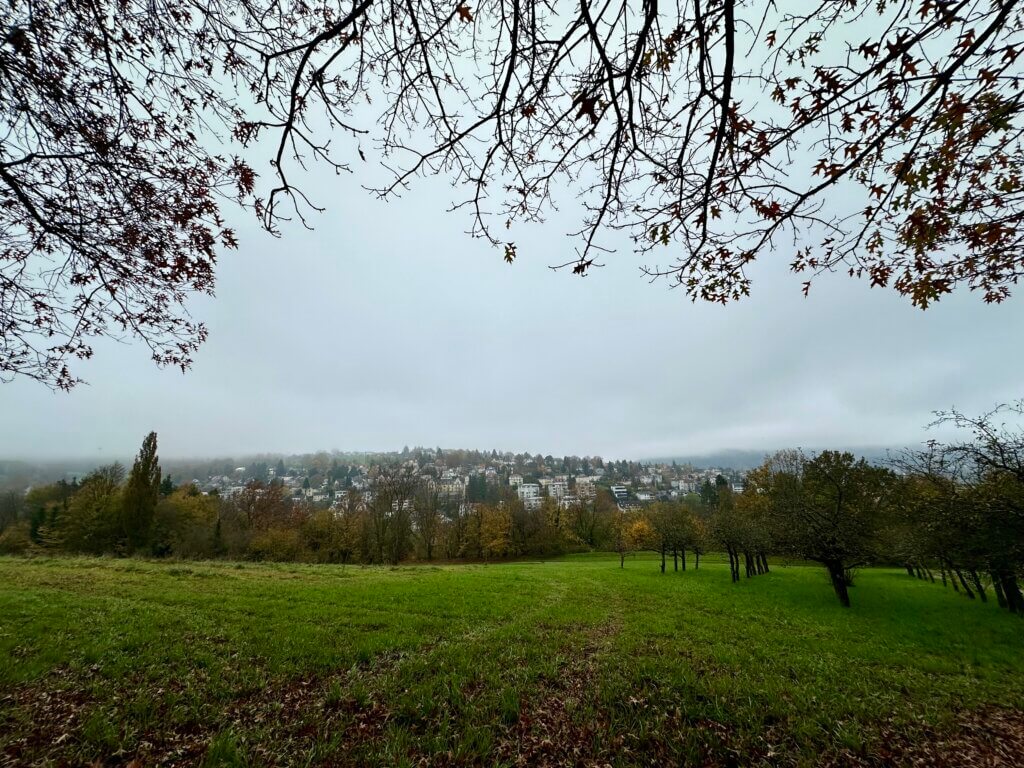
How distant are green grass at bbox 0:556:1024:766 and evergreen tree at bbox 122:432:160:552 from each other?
24.7 meters

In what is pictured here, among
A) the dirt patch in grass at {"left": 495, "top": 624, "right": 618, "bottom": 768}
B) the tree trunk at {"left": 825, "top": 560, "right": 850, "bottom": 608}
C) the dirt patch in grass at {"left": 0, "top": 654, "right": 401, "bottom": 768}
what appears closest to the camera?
the dirt patch in grass at {"left": 0, "top": 654, "right": 401, "bottom": 768}

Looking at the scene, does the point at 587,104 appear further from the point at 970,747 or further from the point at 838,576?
the point at 838,576

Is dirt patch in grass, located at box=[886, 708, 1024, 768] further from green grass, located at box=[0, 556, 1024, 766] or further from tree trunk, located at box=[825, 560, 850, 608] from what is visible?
tree trunk, located at box=[825, 560, 850, 608]

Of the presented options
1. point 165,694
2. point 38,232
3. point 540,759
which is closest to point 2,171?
point 38,232

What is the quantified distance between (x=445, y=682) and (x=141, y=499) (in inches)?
1543

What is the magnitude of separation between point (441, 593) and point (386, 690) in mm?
8408

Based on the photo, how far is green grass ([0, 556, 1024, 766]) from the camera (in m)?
4.19

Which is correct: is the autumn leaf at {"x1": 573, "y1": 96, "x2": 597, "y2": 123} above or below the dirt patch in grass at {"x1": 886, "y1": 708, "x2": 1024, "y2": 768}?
above

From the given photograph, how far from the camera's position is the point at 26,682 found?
16.6 ft

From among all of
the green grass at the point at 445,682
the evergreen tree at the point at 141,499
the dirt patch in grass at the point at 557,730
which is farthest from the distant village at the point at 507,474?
the dirt patch in grass at the point at 557,730

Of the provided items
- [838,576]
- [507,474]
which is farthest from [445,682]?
[507,474]

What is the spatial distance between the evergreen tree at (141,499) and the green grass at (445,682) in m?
24.7

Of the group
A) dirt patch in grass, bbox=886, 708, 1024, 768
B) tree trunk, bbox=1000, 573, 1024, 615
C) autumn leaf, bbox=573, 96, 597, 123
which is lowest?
tree trunk, bbox=1000, 573, 1024, 615

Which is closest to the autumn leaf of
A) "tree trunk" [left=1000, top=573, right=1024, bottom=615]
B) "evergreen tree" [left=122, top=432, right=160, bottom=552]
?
"tree trunk" [left=1000, top=573, right=1024, bottom=615]
